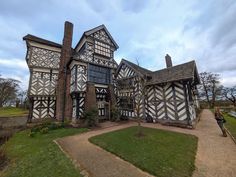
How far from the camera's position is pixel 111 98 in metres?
12.8

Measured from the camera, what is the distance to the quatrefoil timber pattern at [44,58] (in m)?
13.4

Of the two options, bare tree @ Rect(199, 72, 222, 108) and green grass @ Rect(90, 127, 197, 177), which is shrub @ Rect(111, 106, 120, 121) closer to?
green grass @ Rect(90, 127, 197, 177)

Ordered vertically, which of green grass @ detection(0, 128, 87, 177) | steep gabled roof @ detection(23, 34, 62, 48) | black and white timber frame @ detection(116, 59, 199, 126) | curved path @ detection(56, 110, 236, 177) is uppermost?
steep gabled roof @ detection(23, 34, 62, 48)

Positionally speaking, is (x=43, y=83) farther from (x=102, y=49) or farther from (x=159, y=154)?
(x=159, y=154)

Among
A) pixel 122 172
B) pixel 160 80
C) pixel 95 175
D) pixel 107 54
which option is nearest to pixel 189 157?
pixel 122 172

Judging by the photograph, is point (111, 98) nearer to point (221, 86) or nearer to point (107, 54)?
point (107, 54)

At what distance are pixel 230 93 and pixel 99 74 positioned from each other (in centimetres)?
3076

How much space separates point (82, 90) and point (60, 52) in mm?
7122

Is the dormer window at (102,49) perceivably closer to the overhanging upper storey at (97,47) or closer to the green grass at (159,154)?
the overhanging upper storey at (97,47)

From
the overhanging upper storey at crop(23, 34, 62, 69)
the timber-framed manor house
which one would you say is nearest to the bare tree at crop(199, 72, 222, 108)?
the timber-framed manor house

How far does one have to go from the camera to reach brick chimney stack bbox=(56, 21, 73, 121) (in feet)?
42.2

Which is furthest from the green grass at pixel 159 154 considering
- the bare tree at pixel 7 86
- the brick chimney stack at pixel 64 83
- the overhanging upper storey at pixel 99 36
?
the bare tree at pixel 7 86

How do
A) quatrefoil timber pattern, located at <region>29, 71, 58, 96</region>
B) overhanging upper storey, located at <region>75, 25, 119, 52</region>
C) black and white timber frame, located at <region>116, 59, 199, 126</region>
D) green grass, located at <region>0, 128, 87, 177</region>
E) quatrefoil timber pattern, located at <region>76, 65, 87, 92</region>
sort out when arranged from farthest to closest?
1. quatrefoil timber pattern, located at <region>29, 71, 58, 96</region>
2. overhanging upper storey, located at <region>75, 25, 119, 52</region>
3. quatrefoil timber pattern, located at <region>76, 65, 87, 92</region>
4. black and white timber frame, located at <region>116, 59, 199, 126</region>
5. green grass, located at <region>0, 128, 87, 177</region>

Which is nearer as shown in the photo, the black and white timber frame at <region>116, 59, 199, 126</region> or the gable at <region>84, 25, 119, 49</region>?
the black and white timber frame at <region>116, 59, 199, 126</region>
